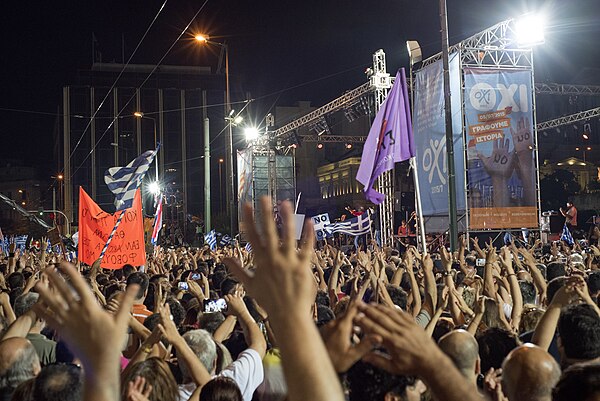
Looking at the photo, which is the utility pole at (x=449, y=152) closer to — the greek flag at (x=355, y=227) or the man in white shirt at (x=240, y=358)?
the greek flag at (x=355, y=227)

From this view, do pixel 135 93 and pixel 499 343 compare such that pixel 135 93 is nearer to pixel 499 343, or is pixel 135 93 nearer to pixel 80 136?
pixel 80 136

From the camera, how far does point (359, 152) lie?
205 ft

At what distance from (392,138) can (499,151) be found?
5.97 meters

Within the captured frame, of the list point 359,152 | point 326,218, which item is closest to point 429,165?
point 326,218

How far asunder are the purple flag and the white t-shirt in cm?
1139

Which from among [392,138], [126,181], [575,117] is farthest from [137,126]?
[392,138]

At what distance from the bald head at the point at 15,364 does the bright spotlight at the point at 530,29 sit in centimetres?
1737

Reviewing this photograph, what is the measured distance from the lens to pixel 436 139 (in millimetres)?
20375

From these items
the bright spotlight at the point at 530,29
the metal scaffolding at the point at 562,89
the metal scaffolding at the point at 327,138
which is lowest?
the metal scaffolding at the point at 327,138

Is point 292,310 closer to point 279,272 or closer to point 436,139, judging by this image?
point 279,272

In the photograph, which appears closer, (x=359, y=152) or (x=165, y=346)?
(x=165, y=346)

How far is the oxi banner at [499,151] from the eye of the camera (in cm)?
2033

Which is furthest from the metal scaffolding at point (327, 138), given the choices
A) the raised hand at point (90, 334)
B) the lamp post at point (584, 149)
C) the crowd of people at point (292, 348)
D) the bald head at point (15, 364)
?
the raised hand at point (90, 334)

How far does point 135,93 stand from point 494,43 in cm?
5903
